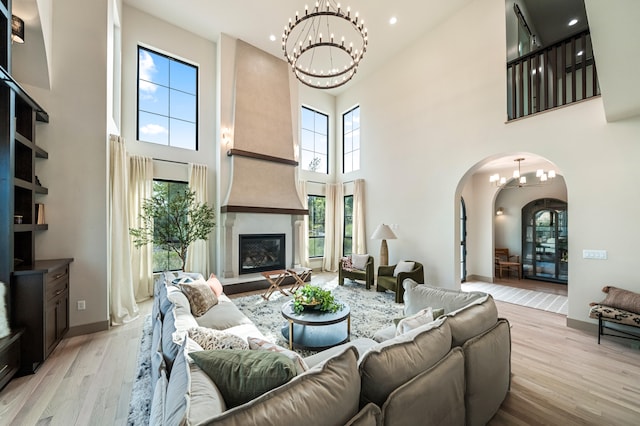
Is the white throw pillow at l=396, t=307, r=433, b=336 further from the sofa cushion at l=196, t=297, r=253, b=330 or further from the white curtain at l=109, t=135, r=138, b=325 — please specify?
the white curtain at l=109, t=135, r=138, b=325

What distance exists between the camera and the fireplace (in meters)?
5.99

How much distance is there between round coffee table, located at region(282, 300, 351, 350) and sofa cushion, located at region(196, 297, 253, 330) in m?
0.50

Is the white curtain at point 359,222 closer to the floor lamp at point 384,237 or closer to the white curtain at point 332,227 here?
the white curtain at point 332,227

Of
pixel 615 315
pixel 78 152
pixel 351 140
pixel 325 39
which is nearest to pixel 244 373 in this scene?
pixel 78 152

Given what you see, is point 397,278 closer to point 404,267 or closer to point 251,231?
point 404,267

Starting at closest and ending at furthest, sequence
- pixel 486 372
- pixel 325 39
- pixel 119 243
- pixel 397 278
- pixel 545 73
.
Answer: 1. pixel 486 372
2. pixel 119 243
3. pixel 545 73
4. pixel 397 278
5. pixel 325 39

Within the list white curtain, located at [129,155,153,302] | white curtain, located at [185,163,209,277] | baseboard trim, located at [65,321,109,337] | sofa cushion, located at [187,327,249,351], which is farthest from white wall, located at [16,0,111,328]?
sofa cushion, located at [187,327,249,351]

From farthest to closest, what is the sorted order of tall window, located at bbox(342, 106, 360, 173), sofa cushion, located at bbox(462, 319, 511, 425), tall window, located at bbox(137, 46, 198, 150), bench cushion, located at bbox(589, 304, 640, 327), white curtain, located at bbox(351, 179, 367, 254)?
1. tall window, located at bbox(342, 106, 360, 173)
2. white curtain, located at bbox(351, 179, 367, 254)
3. tall window, located at bbox(137, 46, 198, 150)
4. bench cushion, located at bbox(589, 304, 640, 327)
5. sofa cushion, located at bbox(462, 319, 511, 425)

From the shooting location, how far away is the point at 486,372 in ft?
6.20

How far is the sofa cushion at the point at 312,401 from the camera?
87 cm

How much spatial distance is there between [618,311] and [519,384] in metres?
1.88

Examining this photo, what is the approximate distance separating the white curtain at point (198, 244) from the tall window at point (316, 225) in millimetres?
2994

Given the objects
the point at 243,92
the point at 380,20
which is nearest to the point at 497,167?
the point at 380,20

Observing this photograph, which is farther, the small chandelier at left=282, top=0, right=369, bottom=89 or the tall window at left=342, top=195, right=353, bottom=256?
the tall window at left=342, top=195, right=353, bottom=256
